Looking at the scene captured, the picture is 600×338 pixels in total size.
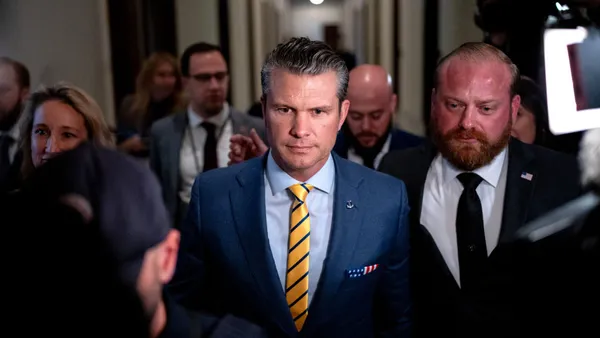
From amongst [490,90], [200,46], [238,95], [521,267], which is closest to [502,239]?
[521,267]

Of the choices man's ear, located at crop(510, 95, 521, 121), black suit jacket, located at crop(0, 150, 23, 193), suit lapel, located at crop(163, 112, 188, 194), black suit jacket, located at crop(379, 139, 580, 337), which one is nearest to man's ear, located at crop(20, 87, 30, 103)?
black suit jacket, located at crop(0, 150, 23, 193)

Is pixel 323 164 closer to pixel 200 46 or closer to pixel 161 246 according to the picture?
pixel 161 246

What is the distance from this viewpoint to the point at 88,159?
50 centimetres

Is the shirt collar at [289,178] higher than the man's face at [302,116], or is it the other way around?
the man's face at [302,116]

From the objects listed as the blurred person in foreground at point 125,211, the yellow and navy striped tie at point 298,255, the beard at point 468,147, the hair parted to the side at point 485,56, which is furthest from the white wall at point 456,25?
the blurred person in foreground at point 125,211

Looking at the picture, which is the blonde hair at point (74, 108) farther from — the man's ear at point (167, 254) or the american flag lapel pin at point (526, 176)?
the american flag lapel pin at point (526, 176)

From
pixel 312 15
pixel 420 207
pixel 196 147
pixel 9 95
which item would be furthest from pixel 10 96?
pixel 312 15

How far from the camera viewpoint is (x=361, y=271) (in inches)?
30.0

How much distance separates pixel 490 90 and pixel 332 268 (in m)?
0.35

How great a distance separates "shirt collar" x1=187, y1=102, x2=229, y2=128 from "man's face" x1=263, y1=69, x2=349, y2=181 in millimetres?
389

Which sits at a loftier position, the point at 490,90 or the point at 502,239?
the point at 490,90

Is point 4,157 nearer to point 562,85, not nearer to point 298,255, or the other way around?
point 298,255

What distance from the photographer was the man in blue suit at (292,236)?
0.74m

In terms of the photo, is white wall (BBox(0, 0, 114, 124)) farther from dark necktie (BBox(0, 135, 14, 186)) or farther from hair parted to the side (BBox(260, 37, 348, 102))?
hair parted to the side (BBox(260, 37, 348, 102))
